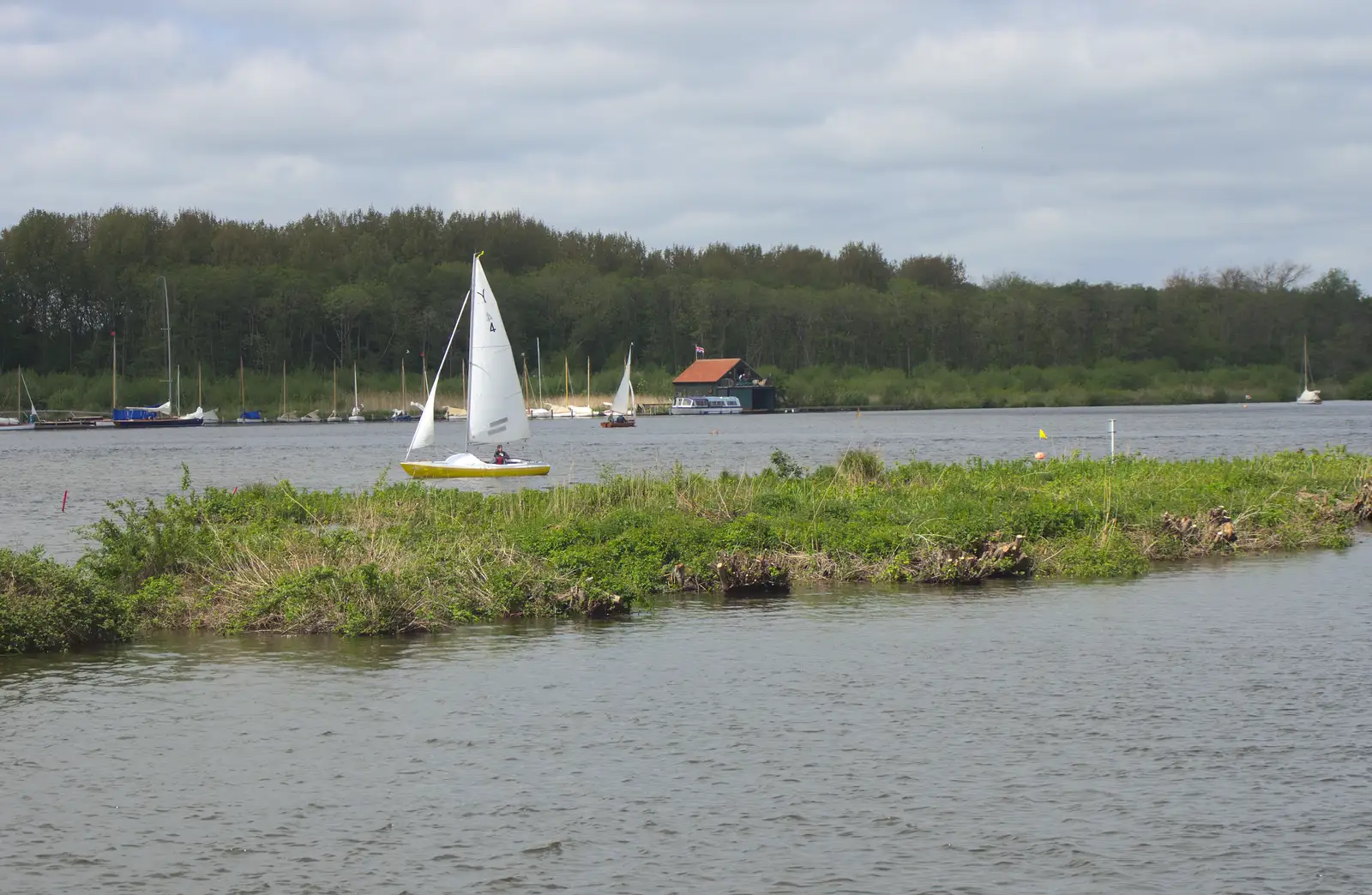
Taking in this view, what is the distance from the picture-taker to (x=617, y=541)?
26.8 metres

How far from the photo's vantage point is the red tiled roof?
18600cm

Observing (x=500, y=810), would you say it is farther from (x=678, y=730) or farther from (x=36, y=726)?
(x=36, y=726)

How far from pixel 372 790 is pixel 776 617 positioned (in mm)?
10617

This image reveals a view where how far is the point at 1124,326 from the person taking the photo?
199 metres

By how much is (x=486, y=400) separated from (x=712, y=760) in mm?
40504

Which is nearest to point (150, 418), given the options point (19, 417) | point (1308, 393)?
point (19, 417)

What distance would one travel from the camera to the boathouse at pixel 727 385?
185750 mm

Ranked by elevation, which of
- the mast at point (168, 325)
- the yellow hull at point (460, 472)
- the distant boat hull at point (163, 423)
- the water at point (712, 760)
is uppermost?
the mast at point (168, 325)

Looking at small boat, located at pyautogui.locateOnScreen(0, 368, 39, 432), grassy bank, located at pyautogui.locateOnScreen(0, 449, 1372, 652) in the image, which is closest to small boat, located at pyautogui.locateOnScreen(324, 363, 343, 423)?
small boat, located at pyautogui.locateOnScreen(0, 368, 39, 432)

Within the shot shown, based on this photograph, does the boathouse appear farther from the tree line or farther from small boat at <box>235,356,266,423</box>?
small boat at <box>235,356,266,423</box>

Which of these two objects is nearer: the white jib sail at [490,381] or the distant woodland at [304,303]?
the white jib sail at [490,381]

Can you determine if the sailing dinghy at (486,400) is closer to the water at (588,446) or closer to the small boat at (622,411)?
the water at (588,446)

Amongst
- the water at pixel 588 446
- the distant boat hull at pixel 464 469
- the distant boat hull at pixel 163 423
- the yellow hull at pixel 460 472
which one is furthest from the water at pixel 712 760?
the distant boat hull at pixel 163 423

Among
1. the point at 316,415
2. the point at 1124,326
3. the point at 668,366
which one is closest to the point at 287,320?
the point at 316,415
